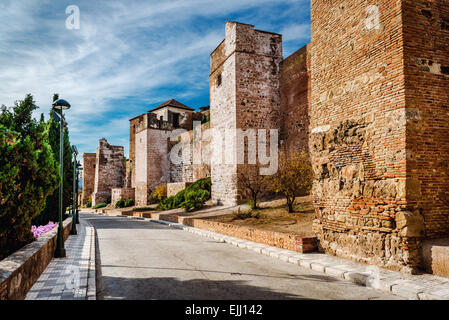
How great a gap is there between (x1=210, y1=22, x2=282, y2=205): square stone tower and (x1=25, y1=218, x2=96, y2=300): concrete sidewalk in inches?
402

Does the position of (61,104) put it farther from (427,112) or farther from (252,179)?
(252,179)

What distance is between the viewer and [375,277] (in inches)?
209

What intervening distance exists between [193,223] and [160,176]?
1646 cm

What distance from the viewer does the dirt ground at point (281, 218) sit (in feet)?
31.9

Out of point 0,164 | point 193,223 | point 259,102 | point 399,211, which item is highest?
point 259,102

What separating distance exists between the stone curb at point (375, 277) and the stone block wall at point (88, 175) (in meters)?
41.2

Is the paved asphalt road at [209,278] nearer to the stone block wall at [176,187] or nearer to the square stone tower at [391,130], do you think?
the square stone tower at [391,130]

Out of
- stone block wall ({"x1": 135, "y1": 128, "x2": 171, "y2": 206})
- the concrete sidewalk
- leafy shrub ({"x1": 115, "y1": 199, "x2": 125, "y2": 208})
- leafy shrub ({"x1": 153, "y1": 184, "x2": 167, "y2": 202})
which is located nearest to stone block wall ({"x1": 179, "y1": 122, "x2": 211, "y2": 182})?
leafy shrub ({"x1": 153, "y1": 184, "x2": 167, "y2": 202})

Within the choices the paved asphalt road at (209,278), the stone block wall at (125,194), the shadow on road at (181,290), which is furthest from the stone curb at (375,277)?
the stone block wall at (125,194)

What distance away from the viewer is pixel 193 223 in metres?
15.1

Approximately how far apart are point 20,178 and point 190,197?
13.6m

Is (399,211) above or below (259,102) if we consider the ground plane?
below

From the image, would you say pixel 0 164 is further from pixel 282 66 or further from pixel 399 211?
pixel 282 66
